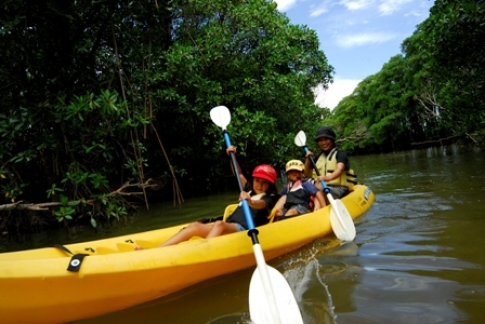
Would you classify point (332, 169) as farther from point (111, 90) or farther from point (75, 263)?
point (75, 263)

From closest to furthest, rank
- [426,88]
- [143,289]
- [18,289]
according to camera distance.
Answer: [18,289]
[143,289]
[426,88]

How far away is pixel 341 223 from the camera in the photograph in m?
3.82

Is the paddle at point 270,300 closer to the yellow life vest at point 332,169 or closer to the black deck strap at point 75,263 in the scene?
the black deck strap at point 75,263

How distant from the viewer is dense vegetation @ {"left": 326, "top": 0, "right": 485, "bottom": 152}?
626 centimetres

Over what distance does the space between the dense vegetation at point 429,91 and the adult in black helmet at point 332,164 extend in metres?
2.98

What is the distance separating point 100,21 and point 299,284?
451 cm

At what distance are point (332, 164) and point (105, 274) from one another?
11.5 feet

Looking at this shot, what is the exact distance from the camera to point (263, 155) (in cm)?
1077

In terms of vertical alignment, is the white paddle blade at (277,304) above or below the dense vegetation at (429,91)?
below

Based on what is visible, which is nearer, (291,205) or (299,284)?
(299,284)

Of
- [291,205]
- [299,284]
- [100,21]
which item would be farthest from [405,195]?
[100,21]

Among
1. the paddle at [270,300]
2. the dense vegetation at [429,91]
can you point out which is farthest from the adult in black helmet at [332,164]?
the dense vegetation at [429,91]

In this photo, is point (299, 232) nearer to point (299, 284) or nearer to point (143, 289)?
point (299, 284)

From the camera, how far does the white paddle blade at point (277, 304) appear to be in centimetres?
202
